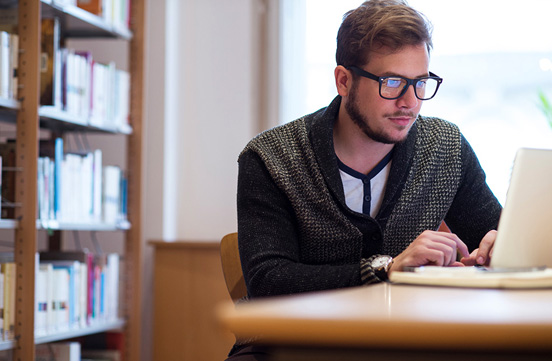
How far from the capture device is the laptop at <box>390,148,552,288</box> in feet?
3.43

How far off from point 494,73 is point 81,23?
1.83 metres

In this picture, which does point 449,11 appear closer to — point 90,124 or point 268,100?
point 268,100

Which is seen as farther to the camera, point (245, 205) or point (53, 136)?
point (53, 136)

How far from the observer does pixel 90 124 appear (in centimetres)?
279

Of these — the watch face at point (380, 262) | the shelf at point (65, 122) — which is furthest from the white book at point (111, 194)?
the watch face at point (380, 262)

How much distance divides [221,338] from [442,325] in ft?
8.52

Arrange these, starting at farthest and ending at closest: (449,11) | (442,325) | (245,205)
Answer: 1. (449,11)
2. (245,205)
3. (442,325)

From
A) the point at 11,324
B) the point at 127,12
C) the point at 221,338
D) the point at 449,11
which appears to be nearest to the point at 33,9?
the point at 127,12

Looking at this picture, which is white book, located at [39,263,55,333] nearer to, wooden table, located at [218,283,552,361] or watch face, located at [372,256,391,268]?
watch face, located at [372,256,391,268]

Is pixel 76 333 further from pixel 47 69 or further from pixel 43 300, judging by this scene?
pixel 47 69

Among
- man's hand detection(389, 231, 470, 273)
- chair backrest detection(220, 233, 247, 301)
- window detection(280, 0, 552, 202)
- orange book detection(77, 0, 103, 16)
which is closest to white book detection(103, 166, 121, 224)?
orange book detection(77, 0, 103, 16)

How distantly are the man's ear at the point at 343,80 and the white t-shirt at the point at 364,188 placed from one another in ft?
0.60

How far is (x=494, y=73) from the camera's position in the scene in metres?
3.23

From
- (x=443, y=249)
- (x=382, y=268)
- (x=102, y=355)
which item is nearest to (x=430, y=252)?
(x=443, y=249)
